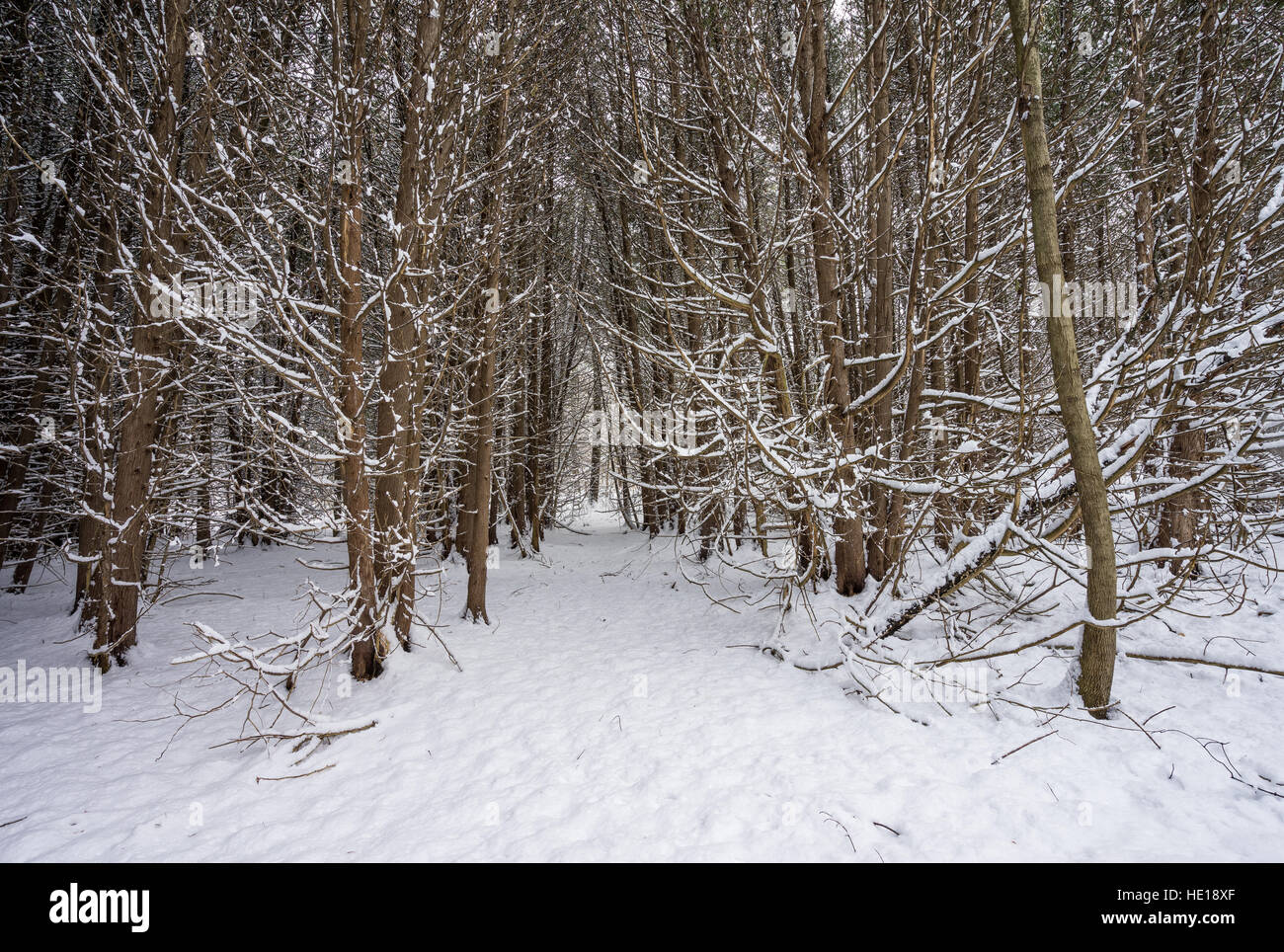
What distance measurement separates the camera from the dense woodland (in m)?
3.73

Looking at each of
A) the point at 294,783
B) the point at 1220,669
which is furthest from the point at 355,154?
the point at 1220,669

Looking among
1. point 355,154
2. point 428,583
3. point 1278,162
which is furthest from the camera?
point 428,583

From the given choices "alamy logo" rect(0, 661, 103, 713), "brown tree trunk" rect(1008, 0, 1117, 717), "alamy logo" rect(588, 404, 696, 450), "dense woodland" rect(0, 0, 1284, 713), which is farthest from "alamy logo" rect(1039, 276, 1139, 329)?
"alamy logo" rect(0, 661, 103, 713)

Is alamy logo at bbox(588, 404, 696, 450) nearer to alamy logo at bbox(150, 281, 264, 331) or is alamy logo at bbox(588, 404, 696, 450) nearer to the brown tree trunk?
the brown tree trunk

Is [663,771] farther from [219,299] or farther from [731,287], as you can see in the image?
[219,299]

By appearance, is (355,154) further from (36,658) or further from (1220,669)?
(1220,669)

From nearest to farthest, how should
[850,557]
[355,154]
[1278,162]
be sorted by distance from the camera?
[1278,162]
[355,154]
[850,557]

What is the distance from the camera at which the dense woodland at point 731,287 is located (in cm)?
373

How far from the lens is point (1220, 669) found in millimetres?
3732

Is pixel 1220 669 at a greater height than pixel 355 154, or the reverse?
pixel 355 154
